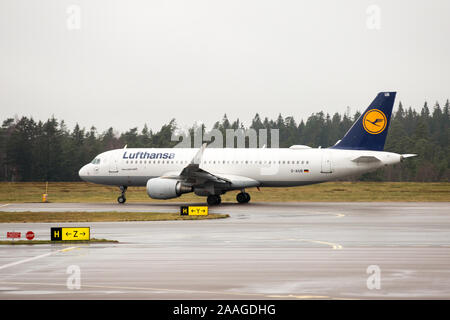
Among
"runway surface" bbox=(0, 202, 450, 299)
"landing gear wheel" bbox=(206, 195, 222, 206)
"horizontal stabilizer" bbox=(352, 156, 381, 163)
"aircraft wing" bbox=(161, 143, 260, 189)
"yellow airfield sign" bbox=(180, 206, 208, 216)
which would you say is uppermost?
"horizontal stabilizer" bbox=(352, 156, 381, 163)

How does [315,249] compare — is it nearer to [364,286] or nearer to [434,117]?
[364,286]

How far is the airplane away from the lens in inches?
1539

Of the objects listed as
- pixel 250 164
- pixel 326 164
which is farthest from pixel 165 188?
pixel 326 164

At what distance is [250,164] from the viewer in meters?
41.9

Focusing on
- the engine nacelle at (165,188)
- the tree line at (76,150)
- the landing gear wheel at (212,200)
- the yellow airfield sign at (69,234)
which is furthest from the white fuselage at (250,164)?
the tree line at (76,150)

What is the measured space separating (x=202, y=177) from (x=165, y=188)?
8.44ft

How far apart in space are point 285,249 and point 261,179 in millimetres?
24118

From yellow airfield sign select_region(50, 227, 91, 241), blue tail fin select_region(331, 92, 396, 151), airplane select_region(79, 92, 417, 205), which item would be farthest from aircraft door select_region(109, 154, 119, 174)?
yellow airfield sign select_region(50, 227, 91, 241)

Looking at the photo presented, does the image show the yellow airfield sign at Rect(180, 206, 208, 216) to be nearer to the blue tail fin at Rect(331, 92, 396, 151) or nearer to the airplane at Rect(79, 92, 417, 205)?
the airplane at Rect(79, 92, 417, 205)

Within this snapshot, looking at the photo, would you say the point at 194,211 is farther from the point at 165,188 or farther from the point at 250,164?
the point at 250,164

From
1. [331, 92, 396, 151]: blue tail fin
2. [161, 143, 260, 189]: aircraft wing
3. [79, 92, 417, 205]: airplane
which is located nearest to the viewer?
[161, 143, 260, 189]: aircraft wing

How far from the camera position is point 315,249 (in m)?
17.4
